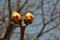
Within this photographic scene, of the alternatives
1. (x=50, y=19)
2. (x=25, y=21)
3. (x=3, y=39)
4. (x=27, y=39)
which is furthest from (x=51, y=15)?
(x=25, y=21)

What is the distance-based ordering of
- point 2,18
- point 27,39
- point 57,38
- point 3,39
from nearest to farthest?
point 3,39, point 2,18, point 27,39, point 57,38

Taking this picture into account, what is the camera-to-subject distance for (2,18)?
15.3ft

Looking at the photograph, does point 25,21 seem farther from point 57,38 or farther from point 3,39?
point 57,38

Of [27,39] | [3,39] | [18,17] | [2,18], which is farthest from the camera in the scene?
[27,39]

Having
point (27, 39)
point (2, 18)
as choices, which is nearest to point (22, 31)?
point (2, 18)

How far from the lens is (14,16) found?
0.67m

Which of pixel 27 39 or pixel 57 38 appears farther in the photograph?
pixel 57 38

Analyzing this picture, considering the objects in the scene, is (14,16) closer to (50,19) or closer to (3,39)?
(3,39)

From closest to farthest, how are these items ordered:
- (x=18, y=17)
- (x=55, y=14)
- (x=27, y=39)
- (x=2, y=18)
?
(x=18, y=17), (x=2, y=18), (x=55, y=14), (x=27, y=39)

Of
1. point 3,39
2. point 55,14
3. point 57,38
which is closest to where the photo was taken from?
point 3,39

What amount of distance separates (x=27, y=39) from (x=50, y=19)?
122 centimetres

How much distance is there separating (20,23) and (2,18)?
158 inches

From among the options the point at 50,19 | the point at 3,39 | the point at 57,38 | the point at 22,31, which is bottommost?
the point at 57,38

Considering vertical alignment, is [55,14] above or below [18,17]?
below
